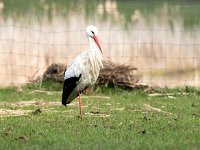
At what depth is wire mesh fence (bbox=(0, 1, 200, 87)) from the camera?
19.4 metres

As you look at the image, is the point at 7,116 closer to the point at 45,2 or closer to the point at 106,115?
the point at 106,115

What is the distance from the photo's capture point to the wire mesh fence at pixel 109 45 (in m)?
19.4

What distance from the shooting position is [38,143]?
8891 millimetres

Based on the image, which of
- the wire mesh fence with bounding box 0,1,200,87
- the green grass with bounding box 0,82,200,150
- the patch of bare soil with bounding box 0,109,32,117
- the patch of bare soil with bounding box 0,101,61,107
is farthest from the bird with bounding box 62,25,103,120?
the wire mesh fence with bounding box 0,1,200,87

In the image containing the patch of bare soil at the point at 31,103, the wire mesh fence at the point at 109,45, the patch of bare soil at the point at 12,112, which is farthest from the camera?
the wire mesh fence at the point at 109,45

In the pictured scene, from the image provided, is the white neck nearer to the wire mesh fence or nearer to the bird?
the bird

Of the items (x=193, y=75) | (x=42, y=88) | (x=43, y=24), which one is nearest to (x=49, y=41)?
(x=43, y=24)

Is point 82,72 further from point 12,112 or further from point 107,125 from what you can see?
point 107,125

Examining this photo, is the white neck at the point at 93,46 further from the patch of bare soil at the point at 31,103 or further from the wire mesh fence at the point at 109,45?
the wire mesh fence at the point at 109,45

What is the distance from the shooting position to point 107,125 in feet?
34.5

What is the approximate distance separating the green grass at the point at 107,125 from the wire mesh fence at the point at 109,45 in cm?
322

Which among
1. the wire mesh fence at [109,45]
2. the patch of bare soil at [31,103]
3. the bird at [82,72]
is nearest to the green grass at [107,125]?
the patch of bare soil at [31,103]

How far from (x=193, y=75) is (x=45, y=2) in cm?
1818

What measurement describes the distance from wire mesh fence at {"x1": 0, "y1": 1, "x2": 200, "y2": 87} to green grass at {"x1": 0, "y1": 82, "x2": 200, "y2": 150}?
3.22 m
